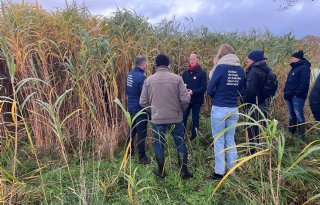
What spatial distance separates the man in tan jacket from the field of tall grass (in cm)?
26

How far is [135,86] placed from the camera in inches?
168

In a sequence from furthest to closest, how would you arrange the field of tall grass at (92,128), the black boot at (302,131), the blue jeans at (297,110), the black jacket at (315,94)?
the blue jeans at (297,110) < the black boot at (302,131) < the black jacket at (315,94) < the field of tall grass at (92,128)

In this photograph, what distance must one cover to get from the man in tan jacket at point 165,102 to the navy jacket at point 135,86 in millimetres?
474

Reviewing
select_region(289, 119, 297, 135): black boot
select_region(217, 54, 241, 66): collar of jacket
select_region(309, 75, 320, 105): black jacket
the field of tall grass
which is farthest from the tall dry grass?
select_region(309, 75, 320, 105): black jacket

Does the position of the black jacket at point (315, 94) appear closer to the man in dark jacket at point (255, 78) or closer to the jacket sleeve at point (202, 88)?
the man in dark jacket at point (255, 78)

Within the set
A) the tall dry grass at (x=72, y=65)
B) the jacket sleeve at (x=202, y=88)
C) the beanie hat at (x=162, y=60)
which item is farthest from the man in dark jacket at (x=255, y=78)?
the tall dry grass at (x=72, y=65)

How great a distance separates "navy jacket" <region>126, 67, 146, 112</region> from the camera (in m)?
4.25

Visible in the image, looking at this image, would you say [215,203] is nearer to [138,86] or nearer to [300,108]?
[138,86]

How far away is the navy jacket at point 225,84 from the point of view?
359cm

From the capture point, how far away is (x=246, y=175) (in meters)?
3.38

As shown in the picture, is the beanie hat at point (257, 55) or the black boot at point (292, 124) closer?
the beanie hat at point (257, 55)

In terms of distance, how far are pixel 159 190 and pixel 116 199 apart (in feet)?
1.80

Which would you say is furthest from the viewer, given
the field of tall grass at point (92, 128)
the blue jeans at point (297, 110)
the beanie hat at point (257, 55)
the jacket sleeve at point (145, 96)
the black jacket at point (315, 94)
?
the blue jeans at point (297, 110)

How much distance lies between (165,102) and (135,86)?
0.80 m
